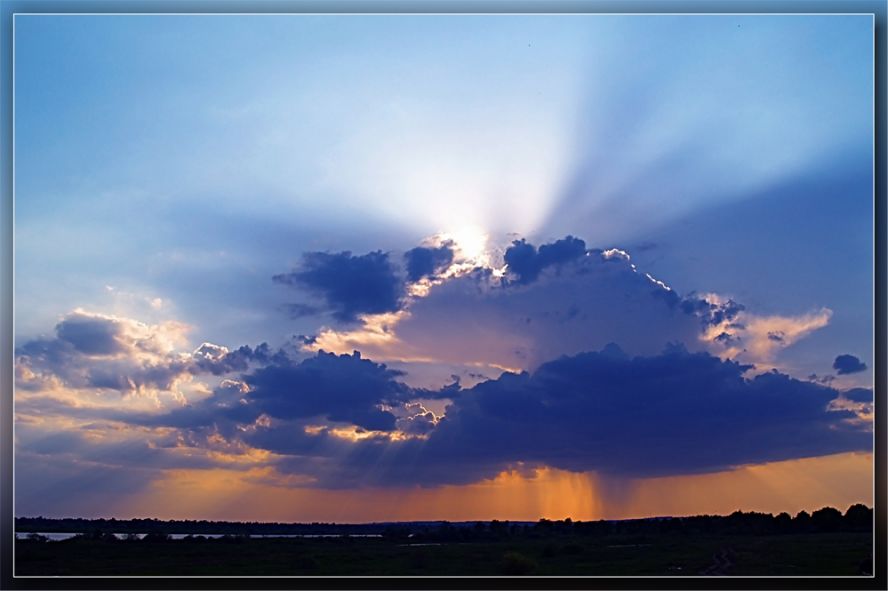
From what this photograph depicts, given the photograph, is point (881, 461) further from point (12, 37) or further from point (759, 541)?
point (12, 37)

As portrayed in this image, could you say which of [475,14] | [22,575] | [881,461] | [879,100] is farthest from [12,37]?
[881,461]

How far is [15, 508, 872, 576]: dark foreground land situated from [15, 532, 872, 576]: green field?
0.02 metres

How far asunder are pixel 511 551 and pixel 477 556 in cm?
60

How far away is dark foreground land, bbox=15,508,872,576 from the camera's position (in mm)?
14430

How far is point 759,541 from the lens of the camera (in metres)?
16.5

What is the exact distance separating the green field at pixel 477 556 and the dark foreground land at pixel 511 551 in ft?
0.08

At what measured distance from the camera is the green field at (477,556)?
14.3m

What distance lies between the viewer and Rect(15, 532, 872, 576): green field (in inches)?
563

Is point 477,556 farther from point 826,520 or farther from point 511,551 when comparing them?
point 826,520

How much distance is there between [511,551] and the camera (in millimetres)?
16453

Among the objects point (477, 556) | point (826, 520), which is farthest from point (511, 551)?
point (826, 520)

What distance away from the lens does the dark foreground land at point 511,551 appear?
14.4m

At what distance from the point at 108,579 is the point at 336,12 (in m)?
7.90

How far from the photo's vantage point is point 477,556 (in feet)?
53.5
